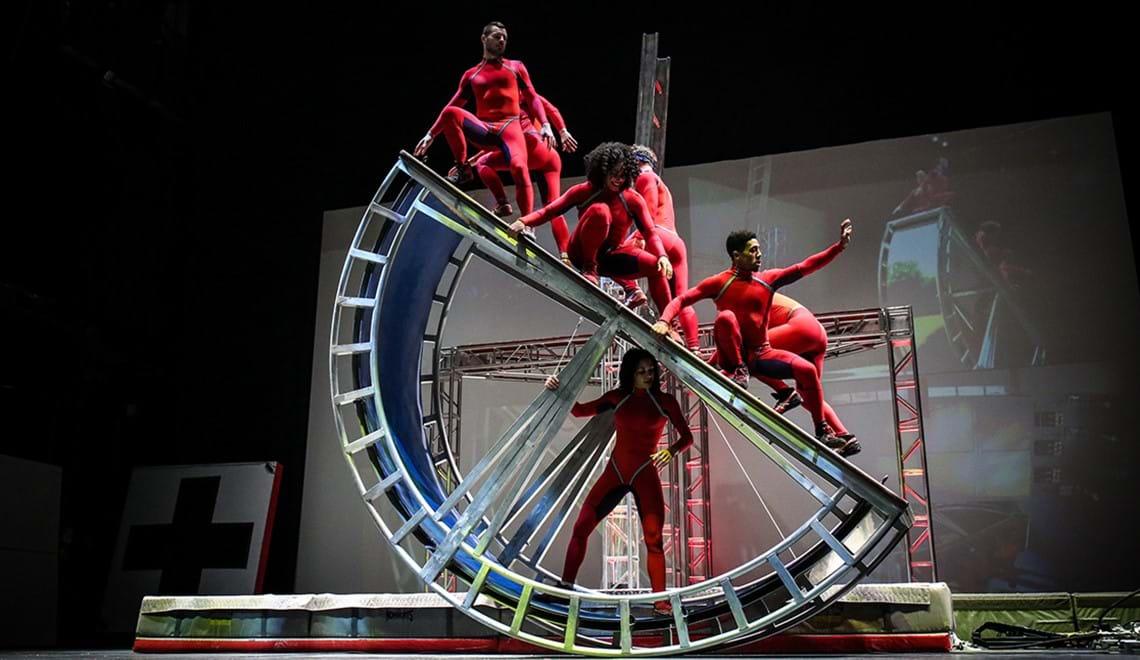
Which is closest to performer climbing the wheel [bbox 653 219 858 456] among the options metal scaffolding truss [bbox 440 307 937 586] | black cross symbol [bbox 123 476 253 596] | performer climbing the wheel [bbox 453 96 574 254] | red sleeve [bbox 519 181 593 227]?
red sleeve [bbox 519 181 593 227]

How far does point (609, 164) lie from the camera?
534 centimetres

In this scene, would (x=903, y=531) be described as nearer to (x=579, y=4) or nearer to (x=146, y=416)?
(x=579, y=4)

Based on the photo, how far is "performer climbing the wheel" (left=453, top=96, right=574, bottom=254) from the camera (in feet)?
19.0

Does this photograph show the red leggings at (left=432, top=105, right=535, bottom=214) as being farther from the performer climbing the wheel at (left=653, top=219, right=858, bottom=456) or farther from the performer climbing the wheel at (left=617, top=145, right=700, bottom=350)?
the performer climbing the wheel at (left=653, top=219, right=858, bottom=456)

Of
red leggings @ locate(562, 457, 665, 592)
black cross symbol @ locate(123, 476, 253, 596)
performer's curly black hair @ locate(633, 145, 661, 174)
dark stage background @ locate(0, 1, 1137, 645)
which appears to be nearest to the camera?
red leggings @ locate(562, 457, 665, 592)

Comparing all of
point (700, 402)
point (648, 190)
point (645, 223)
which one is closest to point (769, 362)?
point (645, 223)

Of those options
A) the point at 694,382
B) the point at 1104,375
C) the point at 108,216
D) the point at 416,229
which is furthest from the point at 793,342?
the point at 108,216

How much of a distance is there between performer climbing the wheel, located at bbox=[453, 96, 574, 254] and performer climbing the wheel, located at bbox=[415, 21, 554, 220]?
0.15 feet

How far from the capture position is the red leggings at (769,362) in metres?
5.03

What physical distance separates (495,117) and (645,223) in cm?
125

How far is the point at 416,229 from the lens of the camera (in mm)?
6133

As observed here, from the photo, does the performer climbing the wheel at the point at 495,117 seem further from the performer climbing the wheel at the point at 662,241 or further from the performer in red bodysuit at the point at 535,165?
the performer climbing the wheel at the point at 662,241

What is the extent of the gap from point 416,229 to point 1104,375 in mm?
6899

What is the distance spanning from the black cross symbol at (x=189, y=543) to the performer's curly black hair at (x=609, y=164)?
7.26m
